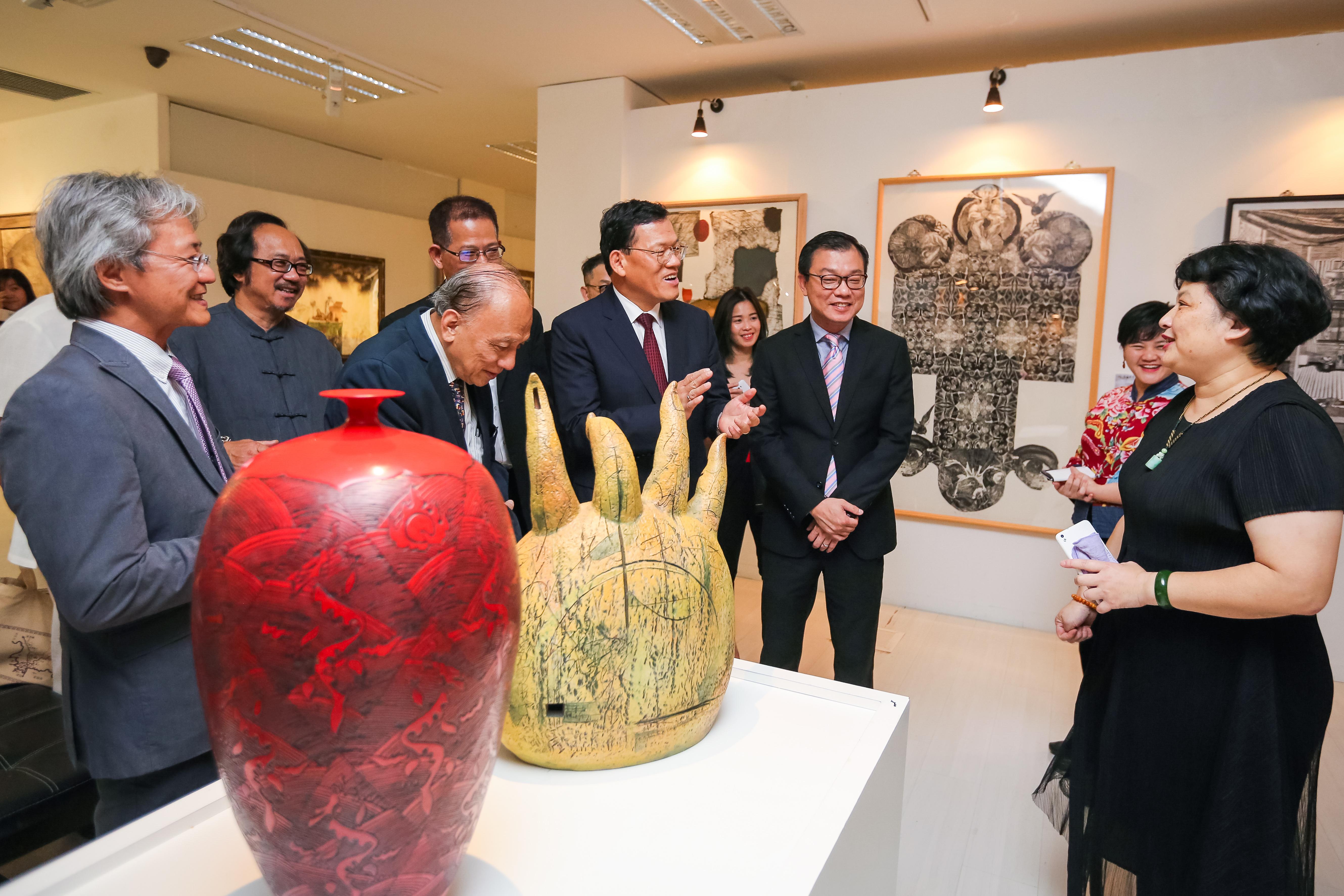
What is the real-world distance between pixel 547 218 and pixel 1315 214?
14.1 ft

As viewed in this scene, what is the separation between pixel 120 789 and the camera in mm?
1394

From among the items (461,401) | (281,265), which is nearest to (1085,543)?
(461,401)

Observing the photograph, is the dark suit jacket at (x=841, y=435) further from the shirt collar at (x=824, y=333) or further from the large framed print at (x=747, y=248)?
the large framed print at (x=747, y=248)

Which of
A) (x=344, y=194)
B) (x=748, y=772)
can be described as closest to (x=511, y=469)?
(x=748, y=772)

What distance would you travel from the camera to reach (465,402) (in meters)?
1.99

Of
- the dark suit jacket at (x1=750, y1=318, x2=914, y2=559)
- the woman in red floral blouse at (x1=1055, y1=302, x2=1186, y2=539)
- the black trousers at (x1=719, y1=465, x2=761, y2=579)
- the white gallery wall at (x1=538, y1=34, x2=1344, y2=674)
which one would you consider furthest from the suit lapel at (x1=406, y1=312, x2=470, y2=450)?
the white gallery wall at (x1=538, y1=34, x2=1344, y2=674)

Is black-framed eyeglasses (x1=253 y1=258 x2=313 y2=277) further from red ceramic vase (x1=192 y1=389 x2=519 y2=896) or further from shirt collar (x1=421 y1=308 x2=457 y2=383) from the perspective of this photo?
red ceramic vase (x1=192 y1=389 x2=519 y2=896)

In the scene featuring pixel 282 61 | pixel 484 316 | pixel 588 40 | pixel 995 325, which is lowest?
pixel 484 316

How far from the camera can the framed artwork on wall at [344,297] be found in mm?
7621

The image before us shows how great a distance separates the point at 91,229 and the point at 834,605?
2.31 meters

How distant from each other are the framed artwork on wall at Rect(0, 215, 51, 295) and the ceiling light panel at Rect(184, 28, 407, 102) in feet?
10.3

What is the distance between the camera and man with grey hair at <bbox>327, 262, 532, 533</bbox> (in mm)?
1744

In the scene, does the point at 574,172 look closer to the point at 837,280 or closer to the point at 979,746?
the point at 837,280

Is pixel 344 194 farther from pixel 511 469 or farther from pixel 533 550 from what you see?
pixel 533 550
